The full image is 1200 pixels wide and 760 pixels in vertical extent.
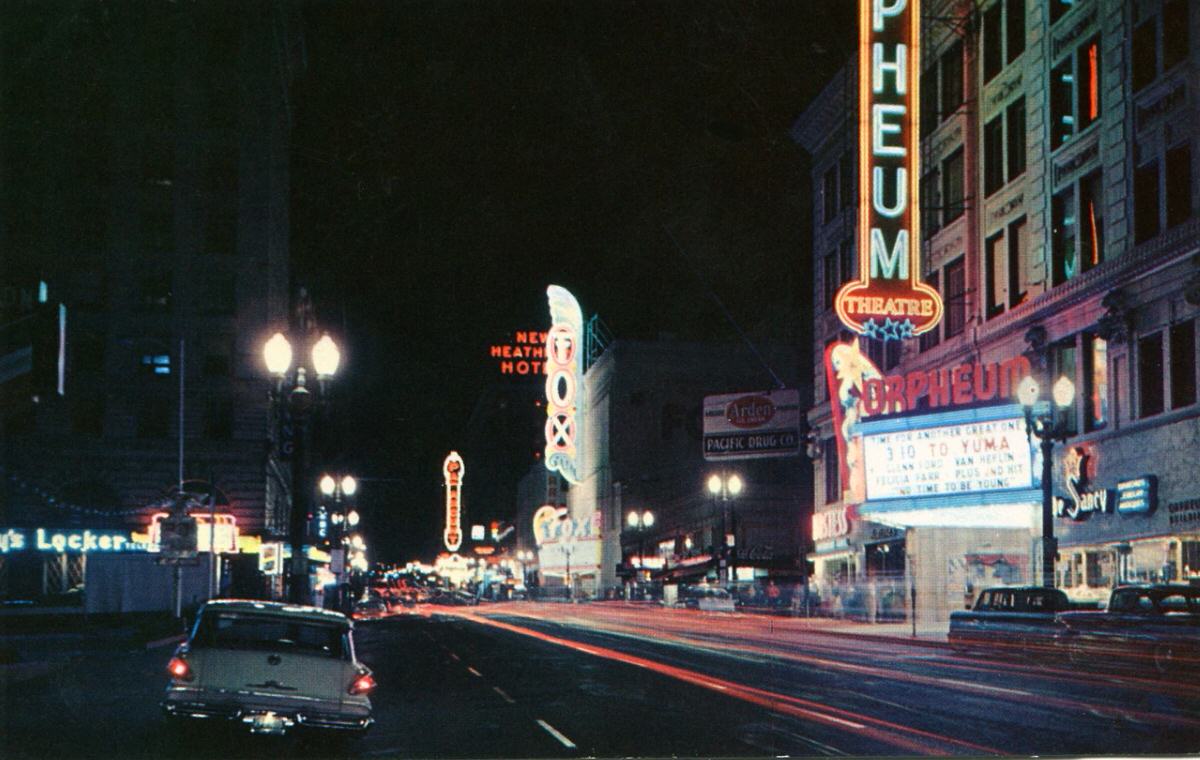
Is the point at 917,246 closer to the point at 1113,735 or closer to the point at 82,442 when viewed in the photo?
the point at 1113,735

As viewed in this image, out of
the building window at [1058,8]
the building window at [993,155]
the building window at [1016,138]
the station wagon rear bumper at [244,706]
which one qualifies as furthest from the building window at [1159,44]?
the station wagon rear bumper at [244,706]

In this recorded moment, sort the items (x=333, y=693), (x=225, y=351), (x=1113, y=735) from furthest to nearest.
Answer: (x=225, y=351), (x=1113, y=735), (x=333, y=693)

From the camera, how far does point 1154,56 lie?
106ft

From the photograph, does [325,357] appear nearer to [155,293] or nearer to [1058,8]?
[1058,8]

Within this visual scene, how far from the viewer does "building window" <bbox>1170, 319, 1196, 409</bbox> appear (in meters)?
30.8

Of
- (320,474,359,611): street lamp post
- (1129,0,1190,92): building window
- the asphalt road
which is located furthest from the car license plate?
(320,474,359,611): street lamp post

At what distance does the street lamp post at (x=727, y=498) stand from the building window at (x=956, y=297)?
15.7 meters

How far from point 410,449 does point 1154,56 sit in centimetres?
16059

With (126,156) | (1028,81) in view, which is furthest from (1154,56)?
(126,156)

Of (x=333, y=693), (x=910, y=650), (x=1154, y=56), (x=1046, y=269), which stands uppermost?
(x=1154, y=56)

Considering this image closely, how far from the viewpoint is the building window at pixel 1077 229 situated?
3562cm

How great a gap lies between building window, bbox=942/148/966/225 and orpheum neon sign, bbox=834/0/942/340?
4.61 meters

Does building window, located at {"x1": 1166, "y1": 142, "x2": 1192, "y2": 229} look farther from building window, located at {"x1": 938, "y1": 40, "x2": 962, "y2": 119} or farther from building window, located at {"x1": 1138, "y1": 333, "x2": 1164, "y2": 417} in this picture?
building window, located at {"x1": 938, "y1": 40, "x2": 962, "y2": 119}

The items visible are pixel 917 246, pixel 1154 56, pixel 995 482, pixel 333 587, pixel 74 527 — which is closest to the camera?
pixel 1154 56
